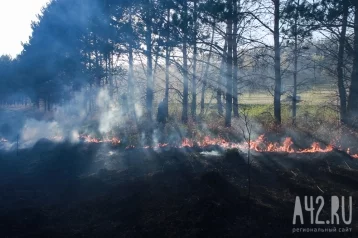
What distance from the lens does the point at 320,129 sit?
39.3 feet

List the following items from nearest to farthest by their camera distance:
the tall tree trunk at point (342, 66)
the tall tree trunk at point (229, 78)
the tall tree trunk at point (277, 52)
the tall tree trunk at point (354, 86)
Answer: the tall tree trunk at point (354, 86) < the tall tree trunk at point (342, 66) < the tall tree trunk at point (277, 52) < the tall tree trunk at point (229, 78)

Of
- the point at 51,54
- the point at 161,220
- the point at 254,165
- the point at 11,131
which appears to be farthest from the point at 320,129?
the point at 51,54

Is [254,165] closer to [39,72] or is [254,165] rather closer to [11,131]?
[11,131]

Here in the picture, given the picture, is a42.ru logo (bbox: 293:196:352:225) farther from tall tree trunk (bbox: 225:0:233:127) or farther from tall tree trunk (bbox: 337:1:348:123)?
tall tree trunk (bbox: 225:0:233:127)

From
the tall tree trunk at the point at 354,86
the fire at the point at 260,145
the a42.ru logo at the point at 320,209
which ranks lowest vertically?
the a42.ru logo at the point at 320,209

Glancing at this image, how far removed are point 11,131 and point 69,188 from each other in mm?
14400

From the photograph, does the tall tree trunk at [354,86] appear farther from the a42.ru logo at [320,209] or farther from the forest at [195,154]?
the a42.ru logo at [320,209]

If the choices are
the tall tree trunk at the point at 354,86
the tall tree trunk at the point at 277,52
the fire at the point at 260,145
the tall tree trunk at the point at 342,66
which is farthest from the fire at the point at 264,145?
the tall tree trunk at the point at 342,66

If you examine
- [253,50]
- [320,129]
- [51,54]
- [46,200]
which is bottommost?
[46,200]

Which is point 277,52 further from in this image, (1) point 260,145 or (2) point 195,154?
(2) point 195,154

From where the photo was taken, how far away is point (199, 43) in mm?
14172

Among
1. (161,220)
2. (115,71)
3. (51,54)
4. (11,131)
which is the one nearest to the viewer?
(161,220)

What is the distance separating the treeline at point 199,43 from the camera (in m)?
12.1

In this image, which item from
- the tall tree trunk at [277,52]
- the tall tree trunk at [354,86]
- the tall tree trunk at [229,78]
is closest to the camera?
the tall tree trunk at [354,86]
